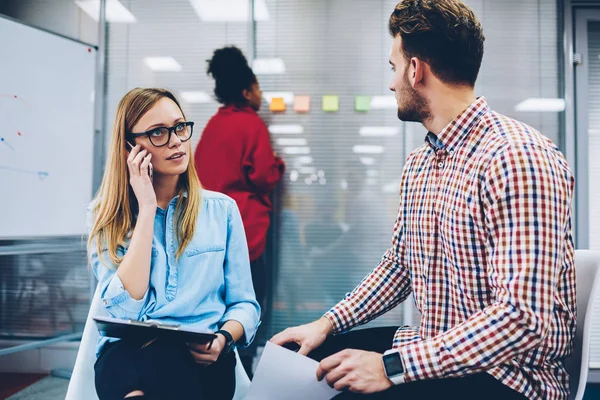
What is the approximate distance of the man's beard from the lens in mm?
1116

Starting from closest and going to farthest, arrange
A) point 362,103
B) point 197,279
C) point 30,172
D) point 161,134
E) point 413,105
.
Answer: point 413,105 → point 197,279 → point 161,134 → point 30,172 → point 362,103

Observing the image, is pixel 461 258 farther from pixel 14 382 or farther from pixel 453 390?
pixel 14 382

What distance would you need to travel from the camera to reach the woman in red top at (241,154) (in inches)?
96.7

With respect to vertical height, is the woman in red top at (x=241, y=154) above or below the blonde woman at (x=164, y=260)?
above

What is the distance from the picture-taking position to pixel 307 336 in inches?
43.6

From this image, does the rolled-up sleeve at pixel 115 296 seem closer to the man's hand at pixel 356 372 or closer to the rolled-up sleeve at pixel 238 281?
the rolled-up sleeve at pixel 238 281

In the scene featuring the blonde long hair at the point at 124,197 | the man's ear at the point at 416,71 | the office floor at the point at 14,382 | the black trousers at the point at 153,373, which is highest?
the man's ear at the point at 416,71

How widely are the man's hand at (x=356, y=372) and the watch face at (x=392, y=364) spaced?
1cm

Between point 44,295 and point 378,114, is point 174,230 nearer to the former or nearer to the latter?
point 378,114

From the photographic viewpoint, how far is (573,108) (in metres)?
2.78

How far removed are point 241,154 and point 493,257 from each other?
1.78m

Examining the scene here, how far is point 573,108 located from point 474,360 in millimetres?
2550

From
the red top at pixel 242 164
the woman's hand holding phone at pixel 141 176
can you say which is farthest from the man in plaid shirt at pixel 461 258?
the red top at pixel 242 164

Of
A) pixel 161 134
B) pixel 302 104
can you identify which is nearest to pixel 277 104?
pixel 302 104
